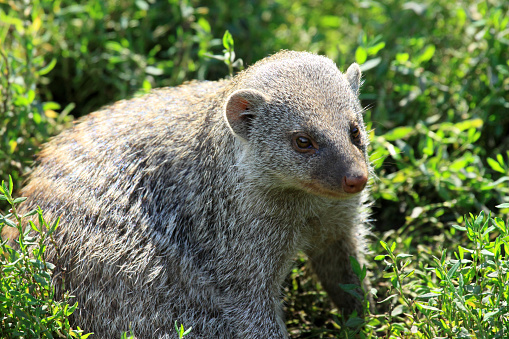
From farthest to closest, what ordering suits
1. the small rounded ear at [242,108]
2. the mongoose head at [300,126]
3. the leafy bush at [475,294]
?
the small rounded ear at [242,108] < the mongoose head at [300,126] < the leafy bush at [475,294]

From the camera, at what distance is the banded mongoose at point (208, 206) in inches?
147

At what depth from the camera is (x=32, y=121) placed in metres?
5.23

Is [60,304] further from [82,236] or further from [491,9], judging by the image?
[491,9]

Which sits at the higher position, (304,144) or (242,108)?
(242,108)

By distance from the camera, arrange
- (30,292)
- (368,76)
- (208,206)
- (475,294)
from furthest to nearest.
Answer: (368,76) < (208,206) < (30,292) < (475,294)

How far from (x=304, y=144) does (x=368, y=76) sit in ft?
8.27

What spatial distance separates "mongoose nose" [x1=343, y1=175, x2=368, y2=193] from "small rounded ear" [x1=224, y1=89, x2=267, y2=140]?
0.72m

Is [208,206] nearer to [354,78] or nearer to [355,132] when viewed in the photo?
[355,132]

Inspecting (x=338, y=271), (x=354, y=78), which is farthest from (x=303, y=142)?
(x=338, y=271)

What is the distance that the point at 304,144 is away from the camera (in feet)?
11.9

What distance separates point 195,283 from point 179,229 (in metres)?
0.37

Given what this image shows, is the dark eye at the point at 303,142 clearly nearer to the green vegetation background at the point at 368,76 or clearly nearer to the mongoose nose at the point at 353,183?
the mongoose nose at the point at 353,183

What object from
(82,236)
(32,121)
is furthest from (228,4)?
(82,236)

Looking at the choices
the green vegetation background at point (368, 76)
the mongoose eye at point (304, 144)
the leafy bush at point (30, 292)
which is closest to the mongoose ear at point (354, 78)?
the green vegetation background at point (368, 76)
